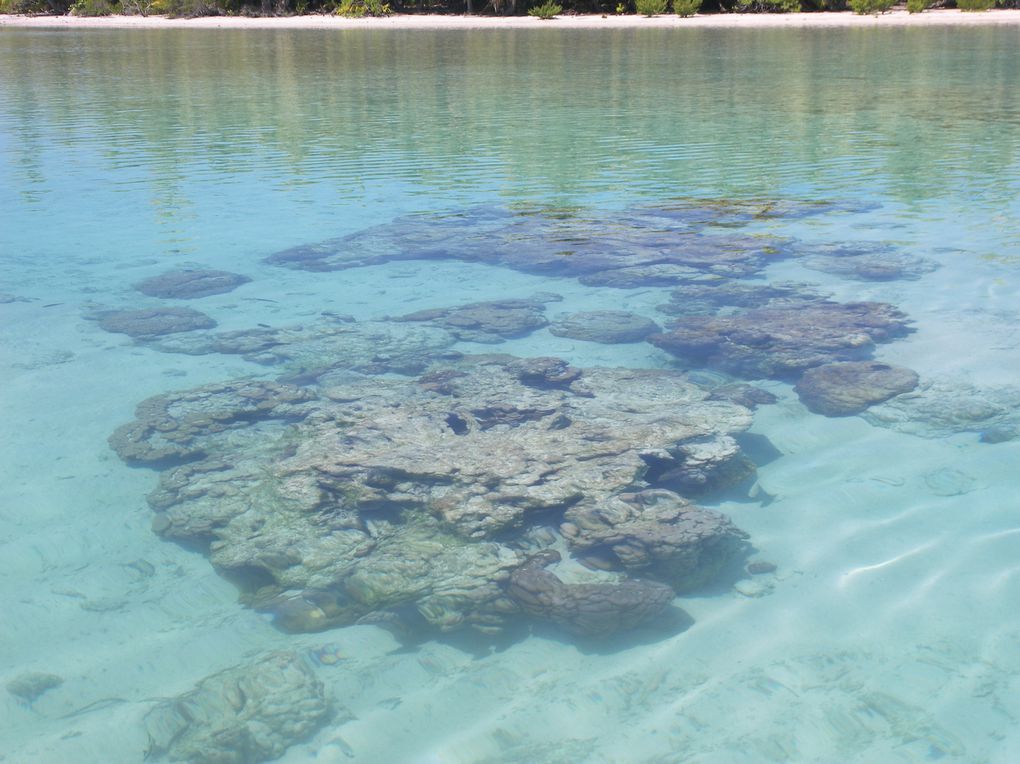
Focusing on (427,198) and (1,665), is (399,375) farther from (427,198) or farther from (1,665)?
(427,198)

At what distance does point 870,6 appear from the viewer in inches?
1993

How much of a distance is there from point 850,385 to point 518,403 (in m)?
2.31

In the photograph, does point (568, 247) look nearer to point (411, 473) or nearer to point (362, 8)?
point (411, 473)

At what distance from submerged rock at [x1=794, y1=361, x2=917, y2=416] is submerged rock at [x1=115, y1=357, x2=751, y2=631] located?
80 centimetres

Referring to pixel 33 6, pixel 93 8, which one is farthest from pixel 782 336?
pixel 33 6

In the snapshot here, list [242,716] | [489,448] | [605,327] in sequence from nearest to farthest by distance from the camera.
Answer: [242,716], [489,448], [605,327]

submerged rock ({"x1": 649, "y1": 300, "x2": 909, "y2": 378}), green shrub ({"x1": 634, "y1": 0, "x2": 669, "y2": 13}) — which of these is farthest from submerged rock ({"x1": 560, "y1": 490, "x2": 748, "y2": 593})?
green shrub ({"x1": 634, "y1": 0, "x2": 669, "y2": 13})

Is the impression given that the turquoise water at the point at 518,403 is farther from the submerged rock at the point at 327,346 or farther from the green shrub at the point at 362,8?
the green shrub at the point at 362,8

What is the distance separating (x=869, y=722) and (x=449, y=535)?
2.05 meters

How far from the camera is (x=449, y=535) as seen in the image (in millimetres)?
4680

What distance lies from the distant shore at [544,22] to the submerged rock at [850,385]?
45.1 metres

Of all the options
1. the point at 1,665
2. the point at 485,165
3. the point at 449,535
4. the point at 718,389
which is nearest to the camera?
the point at 1,665

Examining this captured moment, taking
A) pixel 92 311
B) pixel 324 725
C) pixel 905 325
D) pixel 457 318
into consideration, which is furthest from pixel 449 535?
pixel 92 311

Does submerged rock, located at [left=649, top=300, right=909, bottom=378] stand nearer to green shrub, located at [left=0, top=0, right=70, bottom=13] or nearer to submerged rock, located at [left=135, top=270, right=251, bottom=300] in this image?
submerged rock, located at [left=135, top=270, right=251, bottom=300]
